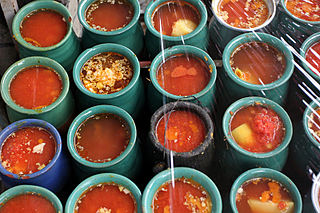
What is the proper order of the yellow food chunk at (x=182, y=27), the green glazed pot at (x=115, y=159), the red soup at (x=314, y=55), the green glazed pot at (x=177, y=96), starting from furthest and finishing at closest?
1. the yellow food chunk at (x=182, y=27)
2. the red soup at (x=314, y=55)
3. the green glazed pot at (x=177, y=96)
4. the green glazed pot at (x=115, y=159)

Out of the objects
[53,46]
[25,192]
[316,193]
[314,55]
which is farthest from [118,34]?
[316,193]

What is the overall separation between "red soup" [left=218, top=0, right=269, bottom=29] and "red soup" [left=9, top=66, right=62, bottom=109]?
0.90 meters

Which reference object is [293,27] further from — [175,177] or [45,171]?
[45,171]

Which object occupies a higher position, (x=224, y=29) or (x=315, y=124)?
(x=224, y=29)

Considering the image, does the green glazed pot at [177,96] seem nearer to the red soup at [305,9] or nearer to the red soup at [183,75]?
the red soup at [183,75]

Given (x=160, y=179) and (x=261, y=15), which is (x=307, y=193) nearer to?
(x=160, y=179)

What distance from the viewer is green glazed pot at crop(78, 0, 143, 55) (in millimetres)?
1882

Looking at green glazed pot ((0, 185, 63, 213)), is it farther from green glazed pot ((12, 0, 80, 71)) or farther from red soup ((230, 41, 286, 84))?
red soup ((230, 41, 286, 84))

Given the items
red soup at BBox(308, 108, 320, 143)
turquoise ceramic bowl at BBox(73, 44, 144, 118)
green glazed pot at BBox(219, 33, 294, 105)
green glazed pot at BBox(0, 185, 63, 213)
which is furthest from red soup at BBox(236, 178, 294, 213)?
green glazed pot at BBox(0, 185, 63, 213)

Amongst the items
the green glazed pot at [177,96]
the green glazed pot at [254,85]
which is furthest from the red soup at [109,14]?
the green glazed pot at [254,85]

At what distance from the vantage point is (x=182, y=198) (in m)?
1.52

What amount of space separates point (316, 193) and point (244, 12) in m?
0.98

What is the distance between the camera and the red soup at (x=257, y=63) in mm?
1786

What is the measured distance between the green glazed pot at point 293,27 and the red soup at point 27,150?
1.23 m
